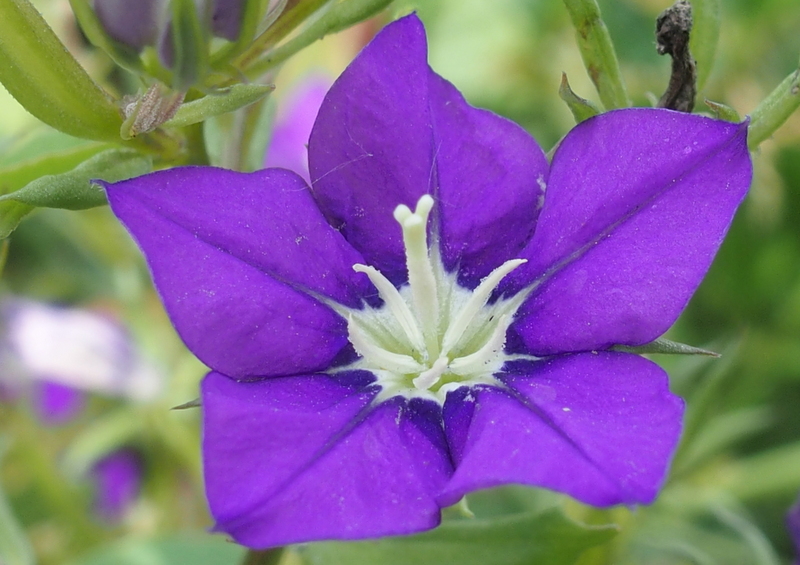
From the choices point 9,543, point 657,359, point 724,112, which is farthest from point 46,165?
point 657,359

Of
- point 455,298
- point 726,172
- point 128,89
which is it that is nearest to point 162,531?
point 128,89

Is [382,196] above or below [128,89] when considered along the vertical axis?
above

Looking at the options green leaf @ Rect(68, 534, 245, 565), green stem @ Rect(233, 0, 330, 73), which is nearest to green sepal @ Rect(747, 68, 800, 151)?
green stem @ Rect(233, 0, 330, 73)

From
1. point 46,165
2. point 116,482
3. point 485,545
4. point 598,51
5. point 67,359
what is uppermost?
point 598,51

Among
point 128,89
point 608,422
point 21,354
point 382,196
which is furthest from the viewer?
point 21,354

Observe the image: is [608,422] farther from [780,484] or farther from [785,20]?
[785,20]

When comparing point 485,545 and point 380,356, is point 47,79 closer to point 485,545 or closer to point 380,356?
point 380,356

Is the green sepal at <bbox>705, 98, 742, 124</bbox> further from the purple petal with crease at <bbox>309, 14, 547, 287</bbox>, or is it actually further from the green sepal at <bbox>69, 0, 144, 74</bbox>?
the green sepal at <bbox>69, 0, 144, 74</bbox>
